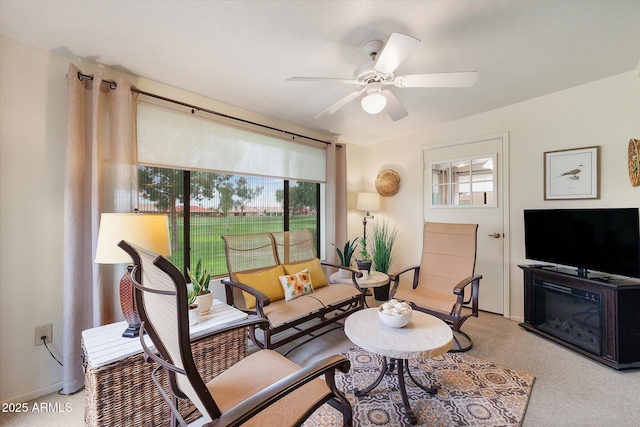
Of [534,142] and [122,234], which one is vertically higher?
[534,142]

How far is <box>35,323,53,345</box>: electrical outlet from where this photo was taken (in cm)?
184

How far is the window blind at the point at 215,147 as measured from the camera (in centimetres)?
229

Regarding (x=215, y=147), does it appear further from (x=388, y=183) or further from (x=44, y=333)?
(x=388, y=183)

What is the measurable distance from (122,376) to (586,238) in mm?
3685

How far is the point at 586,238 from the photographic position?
240 centimetres

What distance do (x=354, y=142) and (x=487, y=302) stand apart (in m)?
2.96

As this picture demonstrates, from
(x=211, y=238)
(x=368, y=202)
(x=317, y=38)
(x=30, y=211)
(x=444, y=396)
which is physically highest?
(x=317, y=38)

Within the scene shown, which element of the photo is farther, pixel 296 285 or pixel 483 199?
pixel 483 199

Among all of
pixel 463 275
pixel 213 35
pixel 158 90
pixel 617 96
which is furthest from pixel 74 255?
pixel 617 96

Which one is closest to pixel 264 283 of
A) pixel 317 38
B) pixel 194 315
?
pixel 194 315

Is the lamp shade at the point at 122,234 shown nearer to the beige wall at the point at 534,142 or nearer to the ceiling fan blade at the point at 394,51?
the ceiling fan blade at the point at 394,51

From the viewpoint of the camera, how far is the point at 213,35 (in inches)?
69.9

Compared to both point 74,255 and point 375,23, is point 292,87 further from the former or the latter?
point 74,255

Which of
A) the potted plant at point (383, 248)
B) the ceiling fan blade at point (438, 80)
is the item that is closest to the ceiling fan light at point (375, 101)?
the ceiling fan blade at point (438, 80)
